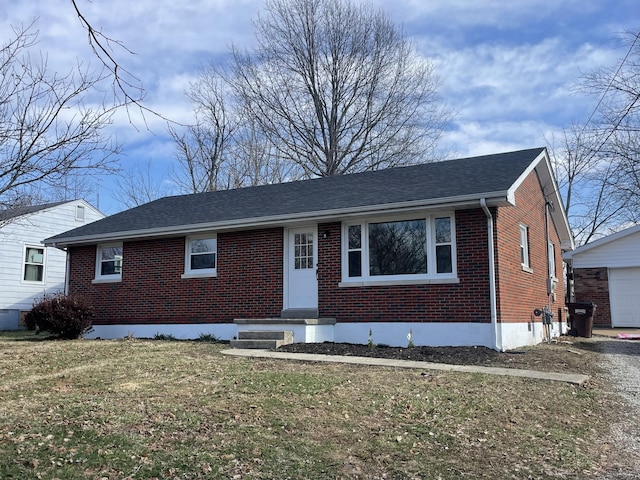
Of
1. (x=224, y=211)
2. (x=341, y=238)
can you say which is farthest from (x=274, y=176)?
(x=341, y=238)

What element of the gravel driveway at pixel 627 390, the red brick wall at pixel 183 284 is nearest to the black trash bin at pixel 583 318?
→ the gravel driveway at pixel 627 390

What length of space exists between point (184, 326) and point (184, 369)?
6113 mm

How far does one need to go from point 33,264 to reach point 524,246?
18206 millimetres

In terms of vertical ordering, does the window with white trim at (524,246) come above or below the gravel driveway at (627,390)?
above

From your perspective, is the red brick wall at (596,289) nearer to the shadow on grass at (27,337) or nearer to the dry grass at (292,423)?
the dry grass at (292,423)

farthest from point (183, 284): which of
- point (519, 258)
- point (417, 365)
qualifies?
point (519, 258)

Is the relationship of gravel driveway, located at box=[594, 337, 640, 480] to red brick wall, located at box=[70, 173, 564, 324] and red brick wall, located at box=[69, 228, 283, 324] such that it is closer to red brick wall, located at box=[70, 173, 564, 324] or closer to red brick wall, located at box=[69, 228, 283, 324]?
red brick wall, located at box=[70, 173, 564, 324]

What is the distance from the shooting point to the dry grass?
450 cm

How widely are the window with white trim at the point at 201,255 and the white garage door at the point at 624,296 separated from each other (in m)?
15.3

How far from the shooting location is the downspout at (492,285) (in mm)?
10750

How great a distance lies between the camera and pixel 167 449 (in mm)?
4727

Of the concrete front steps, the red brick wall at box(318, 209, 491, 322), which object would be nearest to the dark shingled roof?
the red brick wall at box(318, 209, 491, 322)

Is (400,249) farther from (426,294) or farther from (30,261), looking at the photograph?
(30,261)

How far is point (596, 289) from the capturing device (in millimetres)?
21469
